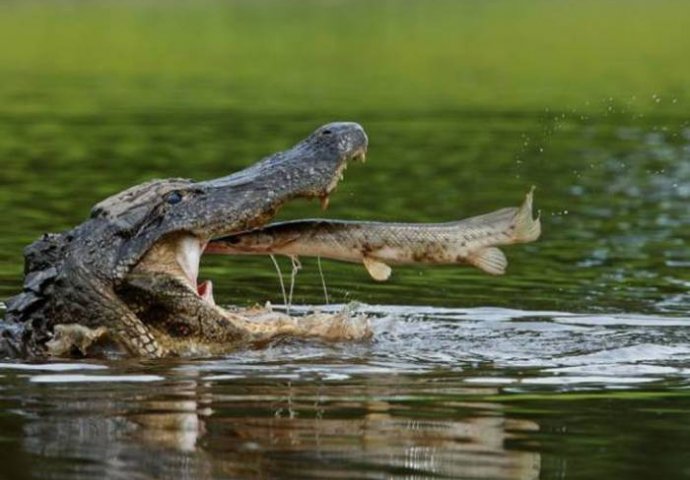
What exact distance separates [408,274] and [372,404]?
17.9 feet

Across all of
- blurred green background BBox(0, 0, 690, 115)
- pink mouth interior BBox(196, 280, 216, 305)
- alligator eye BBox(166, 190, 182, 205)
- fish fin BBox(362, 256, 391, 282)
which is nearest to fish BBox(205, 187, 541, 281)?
fish fin BBox(362, 256, 391, 282)

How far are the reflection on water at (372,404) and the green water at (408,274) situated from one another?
0.02 metres

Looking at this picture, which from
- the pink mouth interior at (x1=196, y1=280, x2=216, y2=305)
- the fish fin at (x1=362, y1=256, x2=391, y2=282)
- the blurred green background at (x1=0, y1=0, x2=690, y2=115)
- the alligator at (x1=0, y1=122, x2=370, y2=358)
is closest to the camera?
the alligator at (x1=0, y1=122, x2=370, y2=358)

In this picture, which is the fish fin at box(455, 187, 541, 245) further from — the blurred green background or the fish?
the blurred green background

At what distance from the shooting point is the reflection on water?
7930mm

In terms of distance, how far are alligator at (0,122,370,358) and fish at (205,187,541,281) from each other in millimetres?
247

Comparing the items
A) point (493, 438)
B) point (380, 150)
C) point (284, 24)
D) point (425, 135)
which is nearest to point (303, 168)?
point (493, 438)

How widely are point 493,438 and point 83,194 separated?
1162 cm

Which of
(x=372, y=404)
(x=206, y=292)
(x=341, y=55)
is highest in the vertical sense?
(x=341, y=55)

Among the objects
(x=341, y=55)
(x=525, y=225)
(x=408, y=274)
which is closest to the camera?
(x=525, y=225)

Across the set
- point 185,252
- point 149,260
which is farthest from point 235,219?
point 149,260

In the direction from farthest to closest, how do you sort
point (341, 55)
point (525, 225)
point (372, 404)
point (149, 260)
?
point (341, 55), point (525, 225), point (149, 260), point (372, 404)

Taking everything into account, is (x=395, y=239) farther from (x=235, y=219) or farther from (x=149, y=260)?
(x=149, y=260)

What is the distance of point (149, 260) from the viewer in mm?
10562
